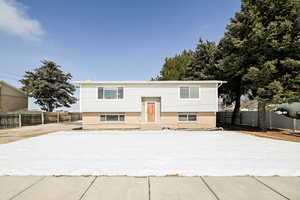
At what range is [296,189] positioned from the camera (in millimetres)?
3223

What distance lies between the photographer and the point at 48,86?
25.1 metres

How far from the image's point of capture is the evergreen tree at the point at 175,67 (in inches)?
1075

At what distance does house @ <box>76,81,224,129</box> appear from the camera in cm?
1355

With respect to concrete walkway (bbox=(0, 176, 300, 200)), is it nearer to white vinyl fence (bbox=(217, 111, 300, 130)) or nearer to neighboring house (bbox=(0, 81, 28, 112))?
white vinyl fence (bbox=(217, 111, 300, 130))

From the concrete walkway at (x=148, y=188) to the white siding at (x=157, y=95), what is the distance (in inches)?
389

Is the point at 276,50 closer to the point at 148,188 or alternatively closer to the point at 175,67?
the point at 148,188

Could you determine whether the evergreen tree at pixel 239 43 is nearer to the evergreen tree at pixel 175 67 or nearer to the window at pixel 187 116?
the window at pixel 187 116

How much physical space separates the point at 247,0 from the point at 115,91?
14873 millimetres

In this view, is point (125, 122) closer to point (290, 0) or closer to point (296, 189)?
point (296, 189)

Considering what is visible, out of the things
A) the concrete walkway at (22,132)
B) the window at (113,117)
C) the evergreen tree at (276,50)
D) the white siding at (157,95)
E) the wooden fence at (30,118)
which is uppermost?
the evergreen tree at (276,50)

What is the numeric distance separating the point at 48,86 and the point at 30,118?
876cm

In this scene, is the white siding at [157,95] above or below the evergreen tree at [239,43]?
below

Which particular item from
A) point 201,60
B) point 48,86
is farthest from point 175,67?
point 48,86

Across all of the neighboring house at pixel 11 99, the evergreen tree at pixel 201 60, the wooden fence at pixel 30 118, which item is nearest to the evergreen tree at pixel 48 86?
the neighboring house at pixel 11 99
